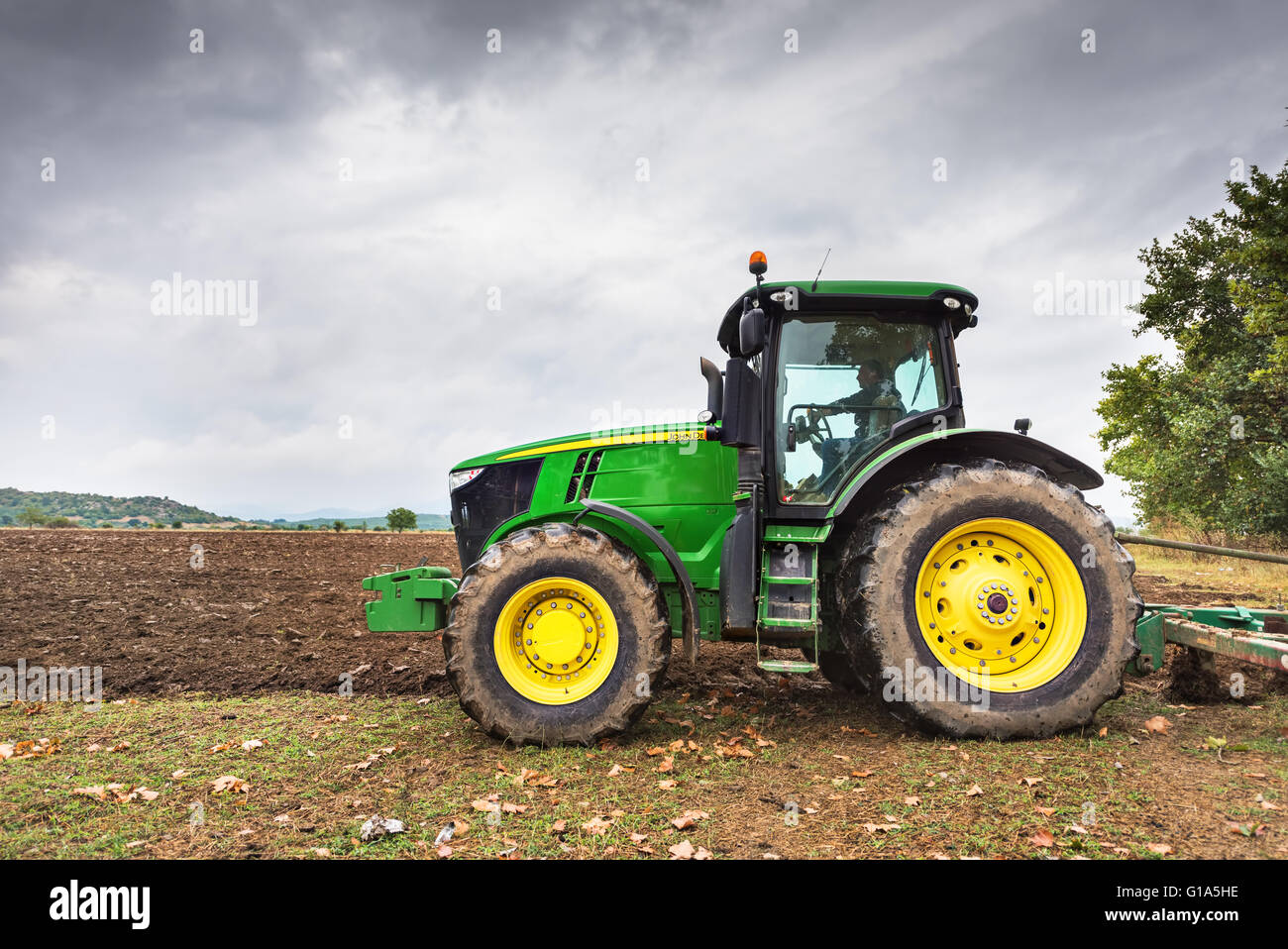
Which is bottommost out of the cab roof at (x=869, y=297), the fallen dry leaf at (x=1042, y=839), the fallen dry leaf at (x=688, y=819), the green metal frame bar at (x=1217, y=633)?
the fallen dry leaf at (x=688, y=819)

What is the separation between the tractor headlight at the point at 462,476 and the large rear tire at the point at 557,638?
3.37ft

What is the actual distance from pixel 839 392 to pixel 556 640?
2.51 meters

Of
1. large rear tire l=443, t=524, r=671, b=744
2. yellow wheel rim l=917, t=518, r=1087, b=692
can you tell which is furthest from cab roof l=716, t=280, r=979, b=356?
large rear tire l=443, t=524, r=671, b=744

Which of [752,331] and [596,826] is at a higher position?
[752,331]

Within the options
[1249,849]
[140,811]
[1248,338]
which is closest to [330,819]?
[140,811]

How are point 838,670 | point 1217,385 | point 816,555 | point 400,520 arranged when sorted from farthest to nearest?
1. point 400,520
2. point 1217,385
3. point 838,670
4. point 816,555

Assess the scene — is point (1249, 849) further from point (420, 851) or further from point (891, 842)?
point (420, 851)

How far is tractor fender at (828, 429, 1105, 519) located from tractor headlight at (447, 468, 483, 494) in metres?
2.61


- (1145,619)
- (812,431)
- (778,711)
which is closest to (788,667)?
(778,711)

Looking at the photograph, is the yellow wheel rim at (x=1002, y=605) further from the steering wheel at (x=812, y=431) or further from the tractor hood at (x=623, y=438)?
the tractor hood at (x=623, y=438)

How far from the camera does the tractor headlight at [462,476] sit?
5.26 m

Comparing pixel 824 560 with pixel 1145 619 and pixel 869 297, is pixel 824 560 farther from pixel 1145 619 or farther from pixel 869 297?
pixel 1145 619

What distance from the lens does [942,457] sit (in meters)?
4.62

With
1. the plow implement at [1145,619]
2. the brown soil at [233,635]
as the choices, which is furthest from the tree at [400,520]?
the plow implement at [1145,619]
